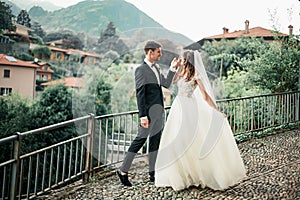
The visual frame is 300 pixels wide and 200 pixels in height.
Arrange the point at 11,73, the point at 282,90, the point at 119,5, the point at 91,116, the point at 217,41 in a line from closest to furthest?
the point at 119,5
the point at 91,116
the point at 11,73
the point at 282,90
the point at 217,41

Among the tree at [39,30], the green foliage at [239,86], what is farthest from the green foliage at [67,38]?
the green foliage at [239,86]

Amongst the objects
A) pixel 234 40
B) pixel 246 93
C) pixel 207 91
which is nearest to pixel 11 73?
pixel 207 91

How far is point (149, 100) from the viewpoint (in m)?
2.03

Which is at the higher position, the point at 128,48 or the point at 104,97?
the point at 128,48

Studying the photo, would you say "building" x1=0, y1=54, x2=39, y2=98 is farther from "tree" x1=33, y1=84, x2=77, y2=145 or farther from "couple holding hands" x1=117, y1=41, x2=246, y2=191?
"couple holding hands" x1=117, y1=41, x2=246, y2=191

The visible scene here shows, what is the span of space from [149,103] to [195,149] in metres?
0.43

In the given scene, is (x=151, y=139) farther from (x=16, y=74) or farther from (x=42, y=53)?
(x=16, y=74)

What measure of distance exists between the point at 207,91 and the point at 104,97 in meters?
0.99

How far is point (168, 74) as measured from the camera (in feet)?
6.86

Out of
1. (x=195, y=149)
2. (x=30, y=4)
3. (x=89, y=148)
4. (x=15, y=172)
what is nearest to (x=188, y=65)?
(x=195, y=149)

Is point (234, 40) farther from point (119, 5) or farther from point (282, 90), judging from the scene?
point (119, 5)

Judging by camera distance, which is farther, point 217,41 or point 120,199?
point 217,41

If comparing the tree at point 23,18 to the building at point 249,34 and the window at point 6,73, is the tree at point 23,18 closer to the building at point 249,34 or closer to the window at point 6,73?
the window at point 6,73

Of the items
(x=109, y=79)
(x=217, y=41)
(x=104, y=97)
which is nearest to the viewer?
(x=109, y=79)
